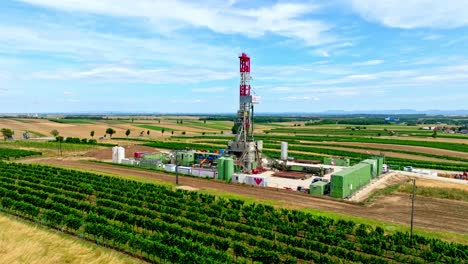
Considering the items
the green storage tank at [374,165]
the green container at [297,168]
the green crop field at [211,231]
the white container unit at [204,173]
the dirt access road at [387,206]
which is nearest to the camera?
the green crop field at [211,231]

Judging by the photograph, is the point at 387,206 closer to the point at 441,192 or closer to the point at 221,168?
the point at 441,192

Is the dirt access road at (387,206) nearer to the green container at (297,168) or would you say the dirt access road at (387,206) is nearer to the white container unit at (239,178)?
the white container unit at (239,178)

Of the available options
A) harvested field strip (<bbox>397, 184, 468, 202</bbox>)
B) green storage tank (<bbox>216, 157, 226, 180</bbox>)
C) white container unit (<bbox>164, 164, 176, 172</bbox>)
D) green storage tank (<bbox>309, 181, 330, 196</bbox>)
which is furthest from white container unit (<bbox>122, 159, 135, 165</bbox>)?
harvested field strip (<bbox>397, 184, 468, 202</bbox>)

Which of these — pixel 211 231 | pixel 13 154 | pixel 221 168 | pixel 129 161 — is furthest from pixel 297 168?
pixel 13 154

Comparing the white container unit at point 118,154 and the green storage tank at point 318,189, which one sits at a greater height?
the white container unit at point 118,154

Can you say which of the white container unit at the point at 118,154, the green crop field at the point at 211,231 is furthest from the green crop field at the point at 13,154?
the green crop field at the point at 211,231

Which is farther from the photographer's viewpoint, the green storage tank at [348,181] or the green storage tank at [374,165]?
the green storage tank at [374,165]

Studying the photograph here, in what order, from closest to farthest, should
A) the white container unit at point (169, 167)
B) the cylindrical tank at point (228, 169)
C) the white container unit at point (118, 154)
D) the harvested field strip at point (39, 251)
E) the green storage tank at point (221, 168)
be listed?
the harvested field strip at point (39, 251) → the cylindrical tank at point (228, 169) → the green storage tank at point (221, 168) → the white container unit at point (169, 167) → the white container unit at point (118, 154)
